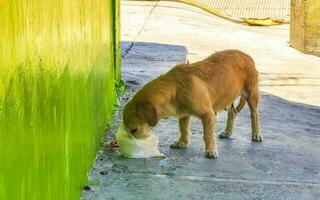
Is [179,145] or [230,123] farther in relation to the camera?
[230,123]

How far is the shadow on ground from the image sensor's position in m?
5.70

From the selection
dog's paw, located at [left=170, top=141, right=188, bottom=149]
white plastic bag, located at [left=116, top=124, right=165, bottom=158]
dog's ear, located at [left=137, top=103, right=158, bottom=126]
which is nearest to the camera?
dog's ear, located at [left=137, top=103, right=158, bottom=126]

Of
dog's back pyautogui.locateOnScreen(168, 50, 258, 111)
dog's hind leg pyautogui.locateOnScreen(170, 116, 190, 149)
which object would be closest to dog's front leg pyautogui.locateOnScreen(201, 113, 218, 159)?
dog's back pyautogui.locateOnScreen(168, 50, 258, 111)

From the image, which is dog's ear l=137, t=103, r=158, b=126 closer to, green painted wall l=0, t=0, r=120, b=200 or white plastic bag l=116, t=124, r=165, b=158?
white plastic bag l=116, t=124, r=165, b=158

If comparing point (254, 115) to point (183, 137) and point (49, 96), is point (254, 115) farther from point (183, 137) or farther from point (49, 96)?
point (49, 96)

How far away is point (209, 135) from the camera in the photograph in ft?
21.9

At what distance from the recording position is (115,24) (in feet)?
27.1

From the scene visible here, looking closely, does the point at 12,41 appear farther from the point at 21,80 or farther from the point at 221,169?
the point at 221,169

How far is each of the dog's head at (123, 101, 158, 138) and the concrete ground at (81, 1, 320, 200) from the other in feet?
0.94

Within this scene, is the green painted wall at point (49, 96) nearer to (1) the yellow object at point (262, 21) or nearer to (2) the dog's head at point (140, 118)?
(2) the dog's head at point (140, 118)

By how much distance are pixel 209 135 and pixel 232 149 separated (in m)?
0.45

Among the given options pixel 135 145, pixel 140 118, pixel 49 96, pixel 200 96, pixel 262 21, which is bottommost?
pixel 262 21

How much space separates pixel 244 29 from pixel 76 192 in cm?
1242

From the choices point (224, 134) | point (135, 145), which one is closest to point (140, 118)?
point (135, 145)
